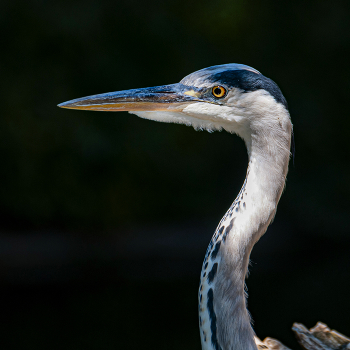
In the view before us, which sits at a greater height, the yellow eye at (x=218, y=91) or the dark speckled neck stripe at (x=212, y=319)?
the yellow eye at (x=218, y=91)

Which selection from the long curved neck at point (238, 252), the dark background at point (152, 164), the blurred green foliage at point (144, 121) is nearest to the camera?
the long curved neck at point (238, 252)

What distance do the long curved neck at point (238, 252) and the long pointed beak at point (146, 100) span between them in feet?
0.64

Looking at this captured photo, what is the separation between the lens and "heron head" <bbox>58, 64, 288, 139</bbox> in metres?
0.87

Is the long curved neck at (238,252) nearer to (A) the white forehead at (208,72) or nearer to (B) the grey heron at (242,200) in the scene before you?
(B) the grey heron at (242,200)

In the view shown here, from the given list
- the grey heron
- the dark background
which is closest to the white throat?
the grey heron

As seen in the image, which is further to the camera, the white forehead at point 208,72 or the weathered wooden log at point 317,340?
the weathered wooden log at point 317,340

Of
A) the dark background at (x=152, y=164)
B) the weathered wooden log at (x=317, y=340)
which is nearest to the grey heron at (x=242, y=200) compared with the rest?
the weathered wooden log at (x=317, y=340)

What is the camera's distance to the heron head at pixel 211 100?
87cm

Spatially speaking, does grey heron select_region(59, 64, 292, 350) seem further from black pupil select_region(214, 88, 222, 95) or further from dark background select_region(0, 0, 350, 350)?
dark background select_region(0, 0, 350, 350)

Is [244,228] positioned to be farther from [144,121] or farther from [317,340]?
[144,121]

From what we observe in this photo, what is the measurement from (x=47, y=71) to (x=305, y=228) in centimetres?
208

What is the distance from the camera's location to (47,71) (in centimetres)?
249

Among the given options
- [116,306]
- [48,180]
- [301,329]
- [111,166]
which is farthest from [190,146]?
[301,329]

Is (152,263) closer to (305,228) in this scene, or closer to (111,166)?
(111,166)
